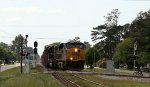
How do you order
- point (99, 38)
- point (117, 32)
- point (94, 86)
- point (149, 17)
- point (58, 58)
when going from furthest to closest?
point (99, 38), point (117, 32), point (149, 17), point (58, 58), point (94, 86)

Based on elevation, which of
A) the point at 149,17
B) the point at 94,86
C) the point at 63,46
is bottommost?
the point at 94,86

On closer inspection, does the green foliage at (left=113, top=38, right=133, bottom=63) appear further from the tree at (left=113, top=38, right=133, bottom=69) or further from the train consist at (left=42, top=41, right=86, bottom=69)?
the train consist at (left=42, top=41, right=86, bottom=69)

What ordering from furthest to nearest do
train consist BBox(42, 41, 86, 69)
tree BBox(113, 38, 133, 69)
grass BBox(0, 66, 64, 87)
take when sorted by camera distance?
tree BBox(113, 38, 133, 69) → train consist BBox(42, 41, 86, 69) → grass BBox(0, 66, 64, 87)

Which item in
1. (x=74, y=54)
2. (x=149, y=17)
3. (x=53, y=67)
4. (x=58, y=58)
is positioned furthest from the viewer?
(x=149, y=17)

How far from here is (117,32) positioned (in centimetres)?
16425

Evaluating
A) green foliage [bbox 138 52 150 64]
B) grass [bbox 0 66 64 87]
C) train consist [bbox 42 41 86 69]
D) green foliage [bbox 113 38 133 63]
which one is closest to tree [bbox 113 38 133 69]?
green foliage [bbox 113 38 133 63]

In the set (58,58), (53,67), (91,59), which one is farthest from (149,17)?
(58,58)

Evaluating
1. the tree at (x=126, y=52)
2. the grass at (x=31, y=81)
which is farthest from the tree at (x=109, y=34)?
the grass at (x=31, y=81)

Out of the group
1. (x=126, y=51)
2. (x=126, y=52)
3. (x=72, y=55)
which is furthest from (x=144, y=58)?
(x=72, y=55)

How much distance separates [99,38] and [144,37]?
77.2 metres

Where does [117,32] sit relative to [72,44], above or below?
above

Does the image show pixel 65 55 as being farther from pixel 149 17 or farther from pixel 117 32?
pixel 117 32

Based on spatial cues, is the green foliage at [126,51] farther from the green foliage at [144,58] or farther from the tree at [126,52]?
the green foliage at [144,58]

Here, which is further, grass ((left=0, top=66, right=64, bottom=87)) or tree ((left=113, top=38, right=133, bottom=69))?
tree ((left=113, top=38, right=133, bottom=69))
